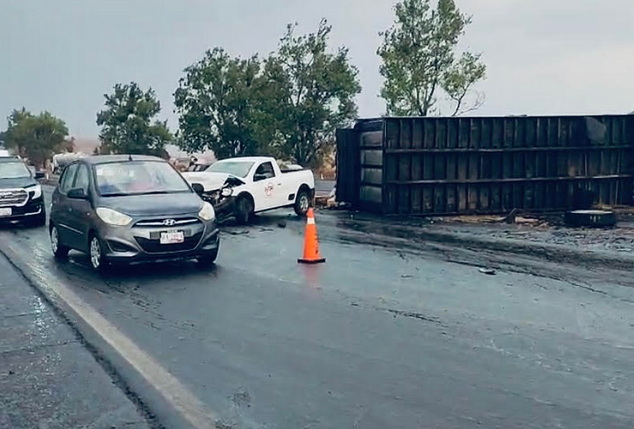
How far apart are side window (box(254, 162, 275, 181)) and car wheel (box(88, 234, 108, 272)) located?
Result: 8.70 m

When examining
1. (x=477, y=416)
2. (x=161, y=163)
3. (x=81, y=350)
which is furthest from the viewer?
(x=161, y=163)

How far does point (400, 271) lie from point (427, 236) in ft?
16.6

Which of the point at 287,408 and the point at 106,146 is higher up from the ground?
the point at 106,146

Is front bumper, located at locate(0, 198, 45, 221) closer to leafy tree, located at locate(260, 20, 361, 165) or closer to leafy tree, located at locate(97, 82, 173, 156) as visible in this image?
leafy tree, located at locate(260, 20, 361, 165)

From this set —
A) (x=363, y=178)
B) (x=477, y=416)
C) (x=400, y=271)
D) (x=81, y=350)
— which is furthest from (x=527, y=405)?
(x=363, y=178)

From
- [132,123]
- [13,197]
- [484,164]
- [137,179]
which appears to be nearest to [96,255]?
[137,179]

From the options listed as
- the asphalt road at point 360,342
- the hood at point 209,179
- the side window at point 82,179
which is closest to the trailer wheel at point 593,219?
the asphalt road at point 360,342

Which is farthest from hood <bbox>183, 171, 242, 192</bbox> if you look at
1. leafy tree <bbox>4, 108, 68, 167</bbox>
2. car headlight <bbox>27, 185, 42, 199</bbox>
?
leafy tree <bbox>4, 108, 68, 167</bbox>

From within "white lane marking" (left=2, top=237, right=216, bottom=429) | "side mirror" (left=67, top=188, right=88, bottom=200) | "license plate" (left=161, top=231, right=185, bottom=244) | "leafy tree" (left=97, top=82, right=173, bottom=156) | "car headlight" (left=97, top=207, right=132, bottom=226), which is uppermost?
"leafy tree" (left=97, top=82, right=173, bottom=156)

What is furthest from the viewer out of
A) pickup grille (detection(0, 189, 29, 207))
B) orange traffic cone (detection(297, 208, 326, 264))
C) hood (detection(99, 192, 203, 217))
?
pickup grille (detection(0, 189, 29, 207))

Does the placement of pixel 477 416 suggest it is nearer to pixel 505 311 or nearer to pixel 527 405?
pixel 527 405

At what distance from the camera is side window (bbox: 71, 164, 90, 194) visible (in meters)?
11.8

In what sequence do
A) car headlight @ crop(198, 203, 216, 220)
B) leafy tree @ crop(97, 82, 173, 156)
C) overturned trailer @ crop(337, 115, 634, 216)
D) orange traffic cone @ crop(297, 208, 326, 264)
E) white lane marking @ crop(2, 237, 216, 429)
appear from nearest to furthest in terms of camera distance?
1. white lane marking @ crop(2, 237, 216, 429)
2. car headlight @ crop(198, 203, 216, 220)
3. orange traffic cone @ crop(297, 208, 326, 264)
4. overturned trailer @ crop(337, 115, 634, 216)
5. leafy tree @ crop(97, 82, 173, 156)

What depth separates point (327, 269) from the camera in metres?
11.4
